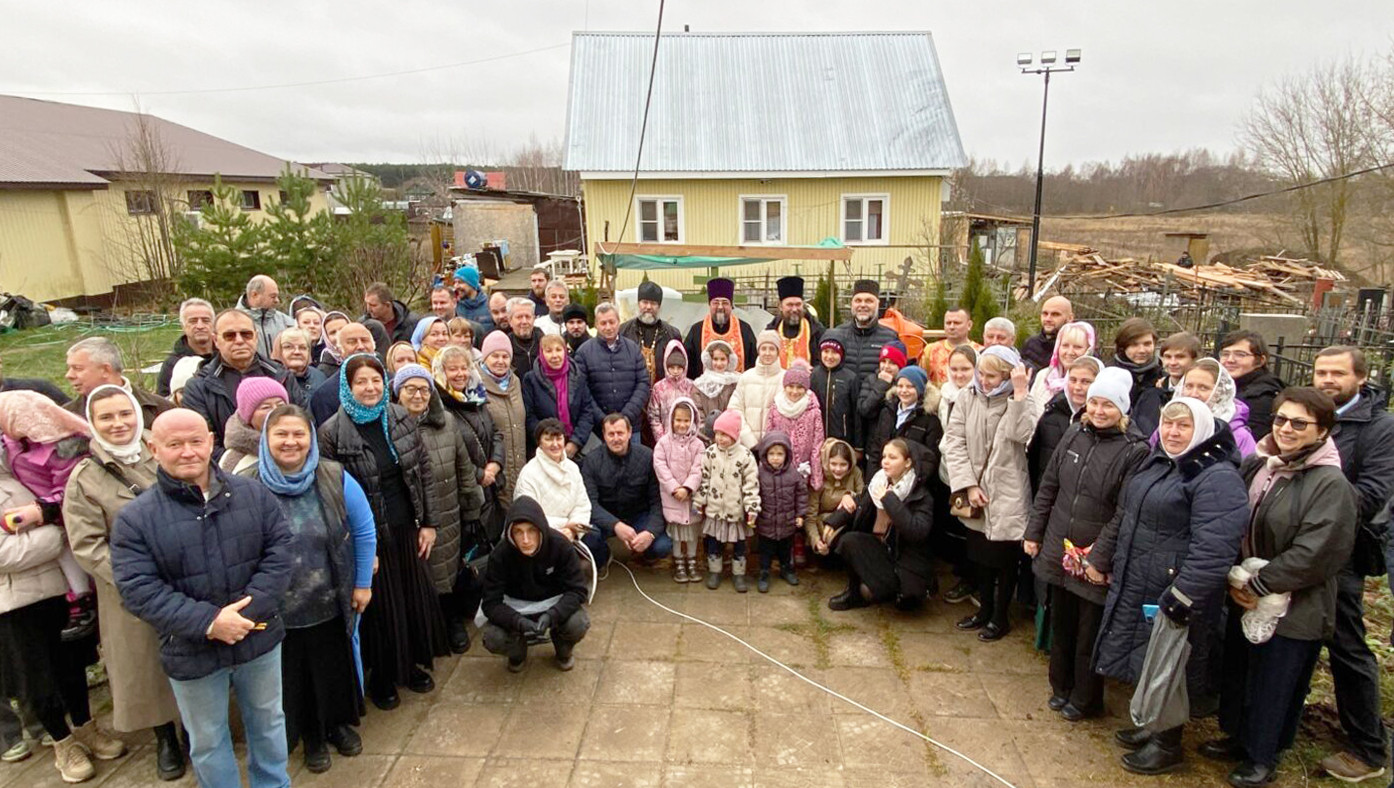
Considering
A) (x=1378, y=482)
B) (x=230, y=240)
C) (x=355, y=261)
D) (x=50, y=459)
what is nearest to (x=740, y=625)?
(x=1378, y=482)

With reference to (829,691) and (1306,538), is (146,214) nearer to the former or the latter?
(829,691)

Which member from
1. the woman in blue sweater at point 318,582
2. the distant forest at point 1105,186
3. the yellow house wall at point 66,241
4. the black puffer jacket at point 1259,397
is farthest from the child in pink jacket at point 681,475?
the distant forest at point 1105,186

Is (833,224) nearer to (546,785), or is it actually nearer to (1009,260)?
(1009,260)

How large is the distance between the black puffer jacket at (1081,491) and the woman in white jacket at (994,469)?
0.38m

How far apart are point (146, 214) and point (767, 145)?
16176 millimetres

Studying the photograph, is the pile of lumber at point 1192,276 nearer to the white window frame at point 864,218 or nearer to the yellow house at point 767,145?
the white window frame at point 864,218

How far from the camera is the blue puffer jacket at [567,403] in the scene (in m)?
5.16

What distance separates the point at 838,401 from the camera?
5.22 m

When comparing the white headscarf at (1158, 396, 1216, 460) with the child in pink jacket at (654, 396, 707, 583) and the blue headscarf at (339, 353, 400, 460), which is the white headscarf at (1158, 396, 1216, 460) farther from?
the blue headscarf at (339, 353, 400, 460)

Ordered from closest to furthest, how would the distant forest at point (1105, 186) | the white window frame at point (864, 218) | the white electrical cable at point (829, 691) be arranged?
the white electrical cable at point (829, 691), the white window frame at point (864, 218), the distant forest at point (1105, 186)

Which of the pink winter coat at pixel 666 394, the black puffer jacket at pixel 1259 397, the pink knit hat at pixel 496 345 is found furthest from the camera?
the pink winter coat at pixel 666 394

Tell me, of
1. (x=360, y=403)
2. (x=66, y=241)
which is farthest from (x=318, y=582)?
(x=66, y=241)

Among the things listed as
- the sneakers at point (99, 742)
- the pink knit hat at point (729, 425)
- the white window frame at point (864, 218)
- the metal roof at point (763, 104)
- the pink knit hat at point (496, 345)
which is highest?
the metal roof at point (763, 104)

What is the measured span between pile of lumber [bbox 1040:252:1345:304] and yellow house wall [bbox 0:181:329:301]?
20634 mm
